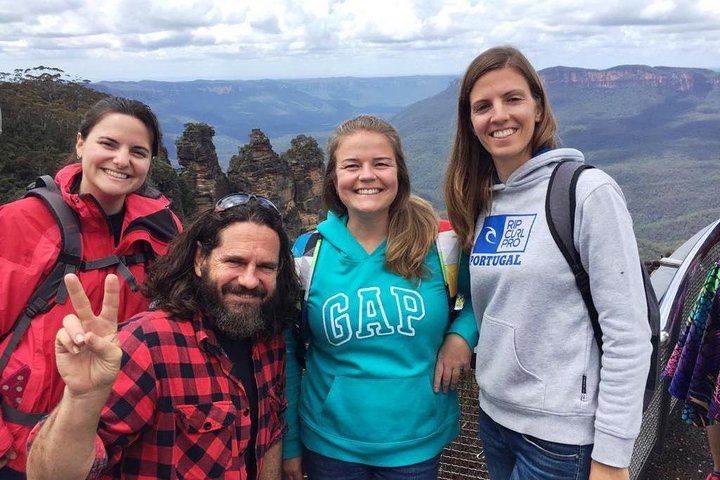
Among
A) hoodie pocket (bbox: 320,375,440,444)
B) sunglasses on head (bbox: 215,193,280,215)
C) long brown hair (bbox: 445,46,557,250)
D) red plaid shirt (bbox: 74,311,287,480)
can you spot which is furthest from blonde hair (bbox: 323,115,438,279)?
red plaid shirt (bbox: 74,311,287,480)

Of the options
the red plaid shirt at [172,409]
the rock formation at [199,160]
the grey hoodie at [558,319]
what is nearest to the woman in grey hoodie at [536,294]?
the grey hoodie at [558,319]

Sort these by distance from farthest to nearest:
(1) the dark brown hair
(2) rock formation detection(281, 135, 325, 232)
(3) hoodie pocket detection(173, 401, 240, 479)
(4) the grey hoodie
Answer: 1. (2) rock formation detection(281, 135, 325, 232)
2. (1) the dark brown hair
3. (3) hoodie pocket detection(173, 401, 240, 479)
4. (4) the grey hoodie

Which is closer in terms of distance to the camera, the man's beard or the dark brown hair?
the man's beard

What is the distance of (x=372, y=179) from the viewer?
285 centimetres

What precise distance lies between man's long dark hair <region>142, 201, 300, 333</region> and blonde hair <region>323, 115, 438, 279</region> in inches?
18.3

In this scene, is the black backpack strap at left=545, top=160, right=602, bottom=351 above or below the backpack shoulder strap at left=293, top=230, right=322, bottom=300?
above

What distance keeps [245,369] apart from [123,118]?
150 cm

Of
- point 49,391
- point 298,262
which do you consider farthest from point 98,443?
point 298,262

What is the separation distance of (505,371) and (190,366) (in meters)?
1.32

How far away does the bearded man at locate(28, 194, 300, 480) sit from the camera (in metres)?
2.02

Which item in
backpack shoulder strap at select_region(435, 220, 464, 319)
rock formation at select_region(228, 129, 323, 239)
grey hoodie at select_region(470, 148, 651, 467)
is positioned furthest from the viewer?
rock formation at select_region(228, 129, 323, 239)

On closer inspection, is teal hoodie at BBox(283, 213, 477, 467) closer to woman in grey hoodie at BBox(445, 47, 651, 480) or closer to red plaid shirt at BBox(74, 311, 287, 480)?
woman in grey hoodie at BBox(445, 47, 651, 480)

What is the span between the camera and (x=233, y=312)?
2.55 metres

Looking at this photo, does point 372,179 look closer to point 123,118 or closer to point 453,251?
point 453,251
